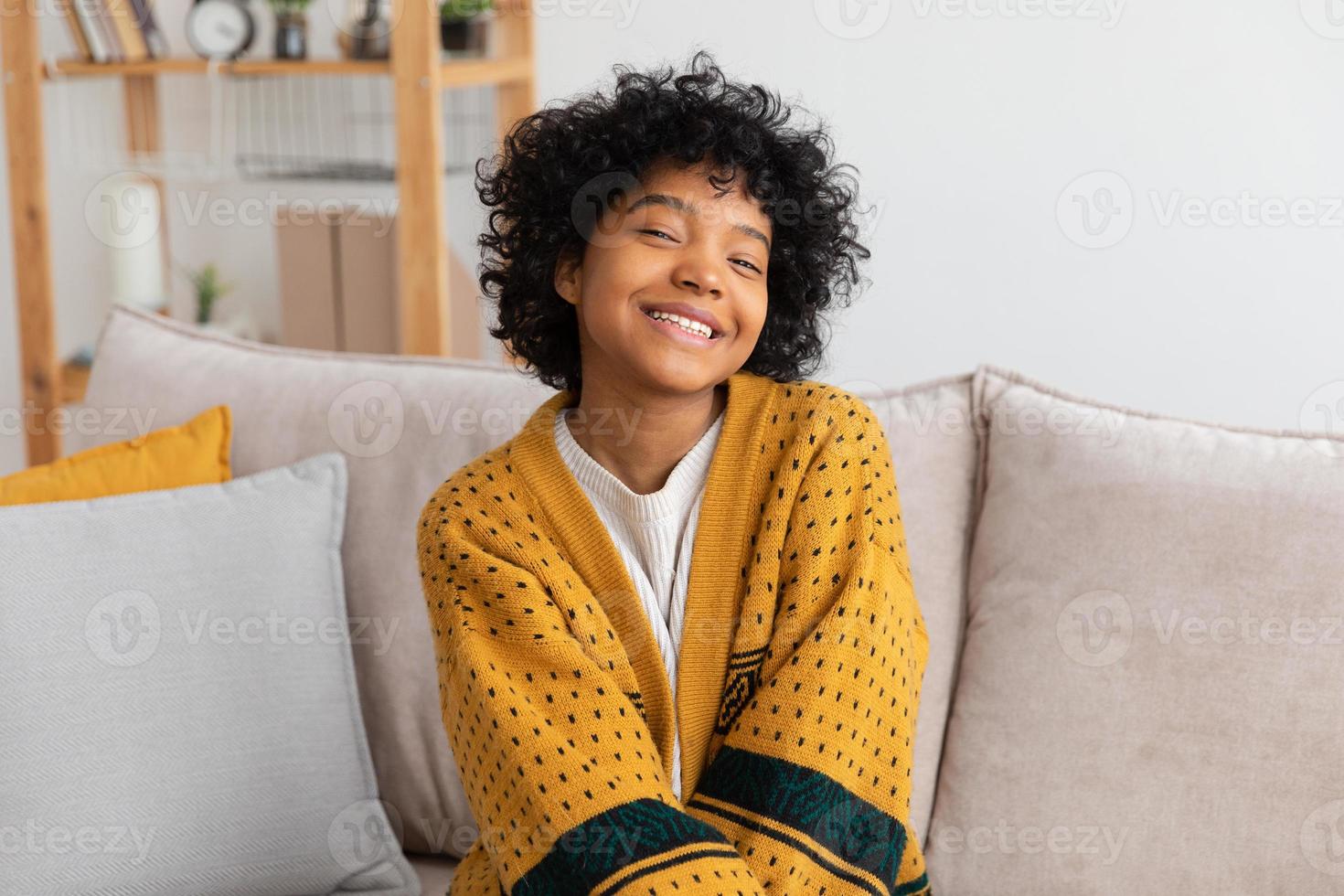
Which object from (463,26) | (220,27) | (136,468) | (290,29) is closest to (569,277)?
(136,468)

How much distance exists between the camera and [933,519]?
1.49 m

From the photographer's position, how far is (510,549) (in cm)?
118

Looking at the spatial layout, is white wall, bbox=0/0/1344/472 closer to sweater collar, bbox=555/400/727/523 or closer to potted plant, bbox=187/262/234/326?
sweater collar, bbox=555/400/727/523

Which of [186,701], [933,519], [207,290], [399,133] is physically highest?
[399,133]

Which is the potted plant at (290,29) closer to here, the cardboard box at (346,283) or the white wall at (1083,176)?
the cardboard box at (346,283)

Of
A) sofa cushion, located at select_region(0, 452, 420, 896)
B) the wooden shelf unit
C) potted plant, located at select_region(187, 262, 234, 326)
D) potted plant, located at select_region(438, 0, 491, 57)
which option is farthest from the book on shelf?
sofa cushion, located at select_region(0, 452, 420, 896)

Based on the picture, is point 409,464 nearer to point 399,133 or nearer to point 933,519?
point 933,519

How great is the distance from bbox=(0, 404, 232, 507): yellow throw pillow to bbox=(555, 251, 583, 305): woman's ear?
22.7 inches

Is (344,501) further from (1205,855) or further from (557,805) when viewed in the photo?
(1205,855)

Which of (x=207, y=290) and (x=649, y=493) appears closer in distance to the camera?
(x=649, y=493)

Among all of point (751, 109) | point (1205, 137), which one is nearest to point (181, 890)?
point (751, 109)

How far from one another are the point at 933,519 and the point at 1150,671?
29cm

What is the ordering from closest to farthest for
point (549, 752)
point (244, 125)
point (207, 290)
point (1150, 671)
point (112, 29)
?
point (549, 752)
point (1150, 671)
point (112, 29)
point (207, 290)
point (244, 125)

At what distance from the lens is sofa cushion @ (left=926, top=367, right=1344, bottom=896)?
1.28 meters
